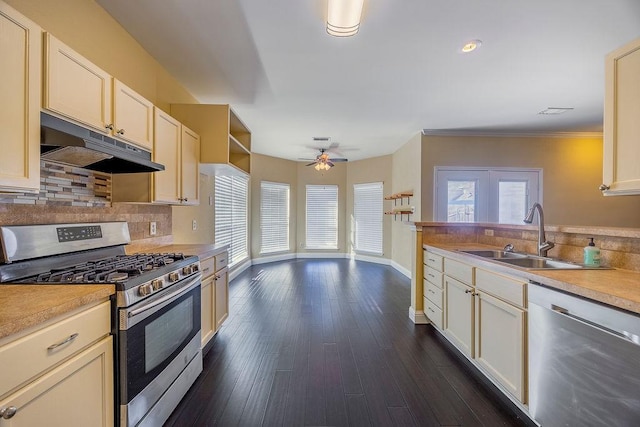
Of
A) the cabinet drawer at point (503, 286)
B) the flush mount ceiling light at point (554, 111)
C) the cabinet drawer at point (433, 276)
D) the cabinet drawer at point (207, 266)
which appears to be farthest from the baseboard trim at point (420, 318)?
the flush mount ceiling light at point (554, 111)

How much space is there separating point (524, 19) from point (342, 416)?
10.2 ft

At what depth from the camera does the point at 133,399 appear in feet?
4.57

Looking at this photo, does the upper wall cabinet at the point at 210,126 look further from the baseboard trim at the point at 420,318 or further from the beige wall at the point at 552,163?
the beige wall at the point at 552,163

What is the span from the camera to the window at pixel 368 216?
6998 mm

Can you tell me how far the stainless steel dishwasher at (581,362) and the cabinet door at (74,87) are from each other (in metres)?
2.72

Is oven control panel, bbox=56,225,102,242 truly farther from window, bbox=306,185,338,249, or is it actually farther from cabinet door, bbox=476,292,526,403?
window, bbox=306,185,338,249

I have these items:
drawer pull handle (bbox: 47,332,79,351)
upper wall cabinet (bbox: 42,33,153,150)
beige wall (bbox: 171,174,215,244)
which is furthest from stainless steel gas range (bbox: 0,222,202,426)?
beige wall (bbox: 171,174,215,244)

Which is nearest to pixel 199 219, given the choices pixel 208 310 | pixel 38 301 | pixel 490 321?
pixel 208 310

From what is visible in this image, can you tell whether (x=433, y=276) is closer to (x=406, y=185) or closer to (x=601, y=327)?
(x=601, y=327)

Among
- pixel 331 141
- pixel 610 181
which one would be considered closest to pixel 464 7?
pixel 610 181

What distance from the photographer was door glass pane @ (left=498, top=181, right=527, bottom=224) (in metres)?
4.83

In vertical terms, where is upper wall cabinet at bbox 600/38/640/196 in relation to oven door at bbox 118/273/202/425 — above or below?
above

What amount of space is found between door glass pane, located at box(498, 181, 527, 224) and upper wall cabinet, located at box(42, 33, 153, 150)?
5.23 meters

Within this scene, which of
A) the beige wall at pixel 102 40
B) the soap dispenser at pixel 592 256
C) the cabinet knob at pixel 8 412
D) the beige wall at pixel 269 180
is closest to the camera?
the cabinet knob at pixel 8 412
